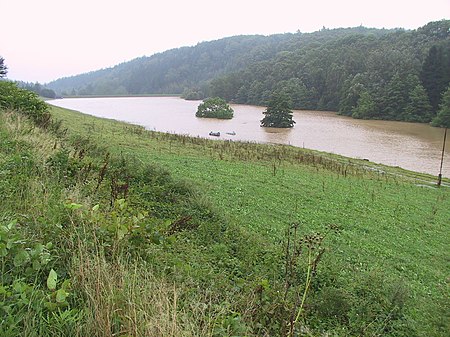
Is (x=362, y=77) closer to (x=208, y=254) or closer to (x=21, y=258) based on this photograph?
(x=208, y=254)

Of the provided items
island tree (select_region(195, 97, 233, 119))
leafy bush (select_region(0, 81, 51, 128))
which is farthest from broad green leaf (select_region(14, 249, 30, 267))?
island tree (select_region(195, 97, 233, 119))

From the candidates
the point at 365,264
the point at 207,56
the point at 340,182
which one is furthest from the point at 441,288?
the point at 207,56

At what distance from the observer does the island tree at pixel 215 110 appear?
69.3 meters

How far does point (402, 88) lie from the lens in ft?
218

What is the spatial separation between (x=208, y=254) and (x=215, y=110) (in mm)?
65886

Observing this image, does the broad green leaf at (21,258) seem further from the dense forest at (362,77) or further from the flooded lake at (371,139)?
the dense forest at (362,77)

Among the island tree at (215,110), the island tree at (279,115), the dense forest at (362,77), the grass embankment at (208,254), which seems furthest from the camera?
the island tree at (215,110)

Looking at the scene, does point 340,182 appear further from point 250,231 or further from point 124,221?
point 124,221

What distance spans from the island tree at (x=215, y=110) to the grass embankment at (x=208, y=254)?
57.5 meters

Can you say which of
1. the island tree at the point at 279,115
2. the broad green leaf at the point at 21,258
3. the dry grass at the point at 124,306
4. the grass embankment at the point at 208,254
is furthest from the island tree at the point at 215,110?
the broad green leaf at the point at 21,258

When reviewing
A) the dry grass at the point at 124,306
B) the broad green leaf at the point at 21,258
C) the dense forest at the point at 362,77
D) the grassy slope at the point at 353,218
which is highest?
the dense forest at the point at 362,77

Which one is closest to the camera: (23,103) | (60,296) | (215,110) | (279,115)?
(60,296)

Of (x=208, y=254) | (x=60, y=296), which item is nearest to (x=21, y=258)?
(x=60, y=296)

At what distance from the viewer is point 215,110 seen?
2763 inches
